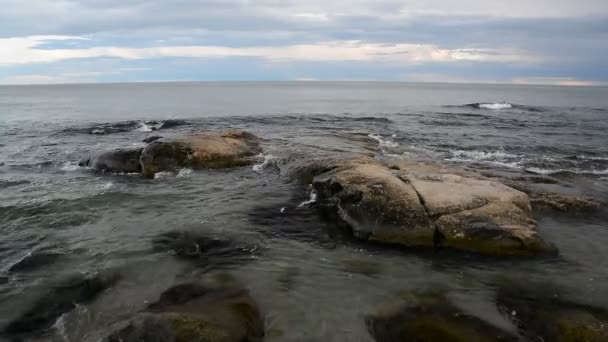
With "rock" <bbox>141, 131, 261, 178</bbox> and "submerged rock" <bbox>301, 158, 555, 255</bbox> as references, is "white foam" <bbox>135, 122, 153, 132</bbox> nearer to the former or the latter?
"rock" <bbox>141, 131, 261, 178</bbox>

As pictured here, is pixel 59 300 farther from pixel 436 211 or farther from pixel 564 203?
pixel 564 203

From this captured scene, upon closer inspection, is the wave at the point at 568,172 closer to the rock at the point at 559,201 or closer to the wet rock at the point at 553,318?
the rock at the point at 559,201

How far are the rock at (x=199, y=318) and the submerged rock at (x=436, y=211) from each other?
4.38 meters

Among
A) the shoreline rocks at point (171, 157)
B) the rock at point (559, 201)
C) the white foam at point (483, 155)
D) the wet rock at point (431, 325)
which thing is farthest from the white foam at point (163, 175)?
the white foam at point (483, 155)

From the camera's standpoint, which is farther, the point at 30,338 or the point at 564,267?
the point at 564,267

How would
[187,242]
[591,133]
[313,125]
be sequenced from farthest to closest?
[313,125]
[591,133]
[187,242]

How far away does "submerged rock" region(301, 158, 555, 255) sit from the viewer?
36.0 ft

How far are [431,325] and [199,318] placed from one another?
4.01 metres

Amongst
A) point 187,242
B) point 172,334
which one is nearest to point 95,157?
point 187,242

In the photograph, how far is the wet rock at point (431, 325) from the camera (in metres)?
7.50

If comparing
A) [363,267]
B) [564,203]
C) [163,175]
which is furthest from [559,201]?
[163,175]

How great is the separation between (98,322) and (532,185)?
1442 cm

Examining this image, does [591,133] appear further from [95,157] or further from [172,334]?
[172,334]

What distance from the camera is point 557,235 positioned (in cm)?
1209
